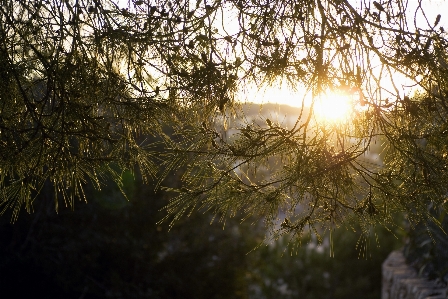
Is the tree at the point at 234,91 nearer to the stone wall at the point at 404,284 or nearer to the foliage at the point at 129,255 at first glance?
the stone wall at the point at 404,284

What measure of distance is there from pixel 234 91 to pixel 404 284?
304 cm

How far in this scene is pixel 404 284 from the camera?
495 cm

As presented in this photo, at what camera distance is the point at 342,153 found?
2.53 metres

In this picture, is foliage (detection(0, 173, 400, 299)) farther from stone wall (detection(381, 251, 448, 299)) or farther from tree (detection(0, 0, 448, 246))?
tree (detection(0, 0, 448, 246))

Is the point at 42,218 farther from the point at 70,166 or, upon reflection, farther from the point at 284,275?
the point at 70,166

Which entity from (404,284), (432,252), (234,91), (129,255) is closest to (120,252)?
(129,255)

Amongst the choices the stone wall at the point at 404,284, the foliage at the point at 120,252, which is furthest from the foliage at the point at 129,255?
the stone wall at the point at 404,284

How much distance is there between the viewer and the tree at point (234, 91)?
101 inches

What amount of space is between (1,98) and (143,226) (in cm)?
614

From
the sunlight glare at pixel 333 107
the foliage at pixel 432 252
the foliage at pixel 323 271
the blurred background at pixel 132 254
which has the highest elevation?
the sunlight glare at pixel 333 107

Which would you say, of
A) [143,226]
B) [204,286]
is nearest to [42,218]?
[143,226]

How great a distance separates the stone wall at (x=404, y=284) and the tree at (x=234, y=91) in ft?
6.54

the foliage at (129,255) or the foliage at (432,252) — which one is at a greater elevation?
the foliage at (432,252)

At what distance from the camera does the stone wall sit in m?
4.38
